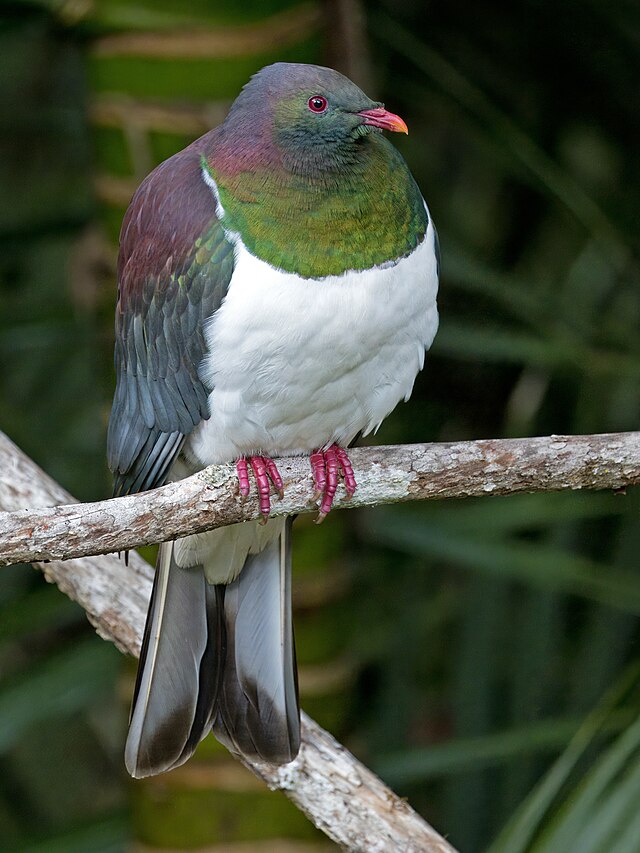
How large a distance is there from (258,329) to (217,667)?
69 centimetres

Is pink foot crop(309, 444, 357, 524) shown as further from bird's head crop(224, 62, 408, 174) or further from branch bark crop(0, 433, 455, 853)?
bird's head crop(224, 62, 408, 174)

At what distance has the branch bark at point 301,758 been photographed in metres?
1.84

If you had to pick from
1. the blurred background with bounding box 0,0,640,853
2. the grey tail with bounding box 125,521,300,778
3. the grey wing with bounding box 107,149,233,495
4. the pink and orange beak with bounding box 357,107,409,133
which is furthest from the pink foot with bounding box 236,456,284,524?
the pink and orange beak with bounding box 357,107,409,133

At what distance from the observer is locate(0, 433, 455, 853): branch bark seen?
1.84 meters

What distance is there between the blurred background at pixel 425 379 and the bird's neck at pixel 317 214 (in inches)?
17.4

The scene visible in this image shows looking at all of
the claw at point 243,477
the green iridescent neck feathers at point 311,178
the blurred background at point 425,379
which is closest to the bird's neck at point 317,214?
the green iridescent neck feathers at point 311,178

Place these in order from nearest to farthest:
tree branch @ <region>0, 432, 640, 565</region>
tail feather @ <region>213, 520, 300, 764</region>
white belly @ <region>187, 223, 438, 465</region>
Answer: tree branch @ <region>0, 432, 640, 565</region>, white belly @ <region>187, 223, 438, 465</region>, tail feather @ <region>213, 520, 300, 764</region>

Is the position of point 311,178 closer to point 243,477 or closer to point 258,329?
point 258,329

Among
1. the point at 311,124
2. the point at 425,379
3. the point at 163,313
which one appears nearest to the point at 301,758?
the point at 163,313

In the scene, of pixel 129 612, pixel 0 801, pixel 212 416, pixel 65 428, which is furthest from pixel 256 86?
pixel 0 801

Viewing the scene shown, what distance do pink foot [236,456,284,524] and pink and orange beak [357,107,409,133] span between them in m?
0.58

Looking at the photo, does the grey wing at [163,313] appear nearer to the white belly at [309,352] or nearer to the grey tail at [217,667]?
the white belly at [309,352]

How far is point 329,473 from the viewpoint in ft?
6.34

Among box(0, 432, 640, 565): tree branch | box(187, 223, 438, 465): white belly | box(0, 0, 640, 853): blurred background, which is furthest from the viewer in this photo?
box(0, 0, 640, 853): blurred background
